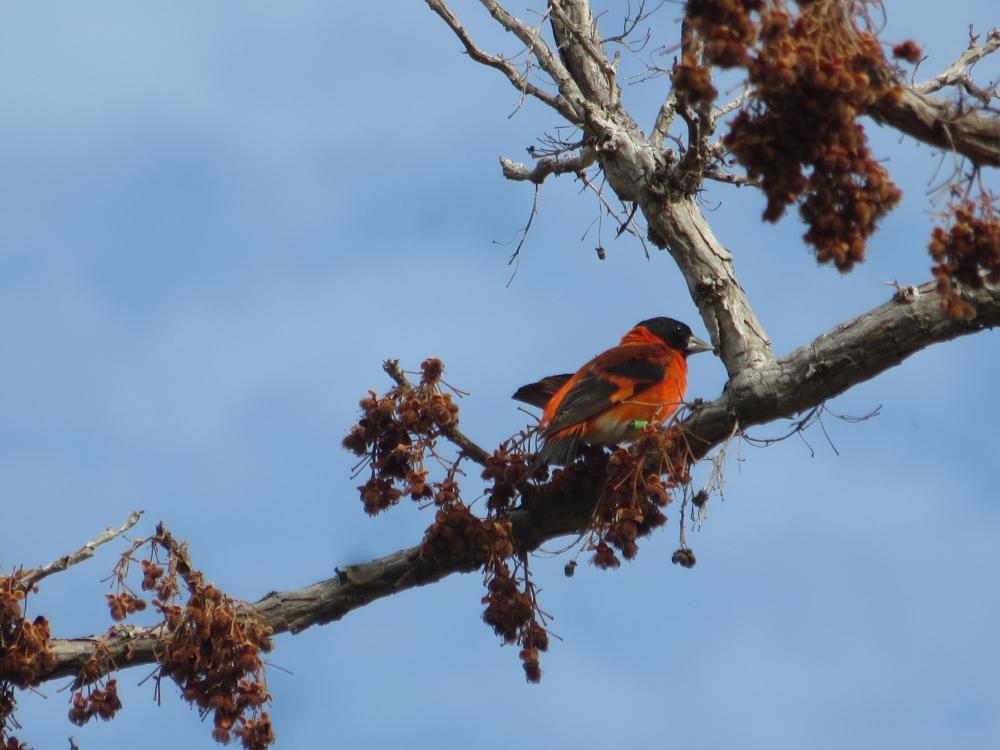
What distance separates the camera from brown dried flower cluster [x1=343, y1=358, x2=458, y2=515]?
6258 millimetres

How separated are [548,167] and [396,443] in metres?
2.57

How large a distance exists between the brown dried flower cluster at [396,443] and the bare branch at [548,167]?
2.34 metres

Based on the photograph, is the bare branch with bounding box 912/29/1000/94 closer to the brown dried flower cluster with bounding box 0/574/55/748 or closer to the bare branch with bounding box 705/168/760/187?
the bare branch with bounding box 705/168/760/187

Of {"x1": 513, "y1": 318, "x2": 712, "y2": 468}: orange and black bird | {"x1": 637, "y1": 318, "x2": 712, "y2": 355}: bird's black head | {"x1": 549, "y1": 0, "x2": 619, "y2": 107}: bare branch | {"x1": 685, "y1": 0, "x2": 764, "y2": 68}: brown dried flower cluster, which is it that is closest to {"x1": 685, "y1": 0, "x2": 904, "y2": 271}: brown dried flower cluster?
{"x1": 685, "y1": 0, "x2": 764, "y2": 68}: brown dried flower cluster

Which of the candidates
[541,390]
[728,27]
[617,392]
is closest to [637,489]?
[617,392]

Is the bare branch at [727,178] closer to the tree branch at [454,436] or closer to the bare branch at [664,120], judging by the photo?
the bare branch at [664,120]

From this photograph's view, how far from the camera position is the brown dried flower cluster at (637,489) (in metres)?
5.81

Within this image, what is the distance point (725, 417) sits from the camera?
248 inches

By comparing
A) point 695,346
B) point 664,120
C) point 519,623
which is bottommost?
point 519,623

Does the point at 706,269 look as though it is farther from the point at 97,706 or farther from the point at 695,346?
the point at 97,706

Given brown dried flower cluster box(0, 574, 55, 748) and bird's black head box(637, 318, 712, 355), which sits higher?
bird's black head box(637, 318, 712, 355)

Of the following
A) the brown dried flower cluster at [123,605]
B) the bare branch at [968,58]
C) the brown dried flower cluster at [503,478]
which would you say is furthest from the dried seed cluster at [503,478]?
the bare branch at [968,58]

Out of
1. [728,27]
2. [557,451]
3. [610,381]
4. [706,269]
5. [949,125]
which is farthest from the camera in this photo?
[610,381]

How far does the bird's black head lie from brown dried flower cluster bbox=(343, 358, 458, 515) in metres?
2.49
